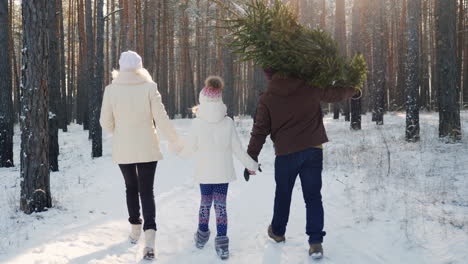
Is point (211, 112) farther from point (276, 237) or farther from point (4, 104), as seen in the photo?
point (4, 104)

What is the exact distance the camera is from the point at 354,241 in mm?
4527

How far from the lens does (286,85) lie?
13.1 feet

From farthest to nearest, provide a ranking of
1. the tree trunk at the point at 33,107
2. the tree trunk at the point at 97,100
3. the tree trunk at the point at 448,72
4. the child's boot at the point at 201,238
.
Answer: the tree trunk at the point at 97,100 < the tree trunk at the point at 448,72 < the tree trunk at the point at 33,107 < the child's boot at the point at 201,238

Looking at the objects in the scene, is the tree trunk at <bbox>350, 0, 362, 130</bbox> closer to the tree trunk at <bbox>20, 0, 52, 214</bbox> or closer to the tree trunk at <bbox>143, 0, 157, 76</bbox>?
the tree trunk at <bbox>20, 0, 52, 214</bbox>

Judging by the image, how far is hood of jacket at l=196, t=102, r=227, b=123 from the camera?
420cm

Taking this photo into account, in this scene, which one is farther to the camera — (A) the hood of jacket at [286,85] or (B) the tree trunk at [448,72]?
(B) the tree trunk at [448,72]

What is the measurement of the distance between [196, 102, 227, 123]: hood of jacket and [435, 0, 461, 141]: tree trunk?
825 cm

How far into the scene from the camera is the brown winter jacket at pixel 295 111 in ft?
13.1

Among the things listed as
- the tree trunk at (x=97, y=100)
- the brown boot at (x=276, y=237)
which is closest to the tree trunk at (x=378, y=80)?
the tree trunk at (x=97, y=100)

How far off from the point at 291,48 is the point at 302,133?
0.88 m

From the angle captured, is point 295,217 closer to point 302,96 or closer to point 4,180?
point 302,96

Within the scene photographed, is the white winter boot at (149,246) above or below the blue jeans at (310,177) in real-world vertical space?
below

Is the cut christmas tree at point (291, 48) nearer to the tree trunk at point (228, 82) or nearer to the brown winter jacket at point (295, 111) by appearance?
the brown winter jacket at point (295, 111)

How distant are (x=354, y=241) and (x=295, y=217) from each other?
3.99 feet
